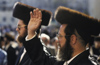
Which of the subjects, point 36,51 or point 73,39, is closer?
point 73,39

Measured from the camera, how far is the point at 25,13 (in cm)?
334

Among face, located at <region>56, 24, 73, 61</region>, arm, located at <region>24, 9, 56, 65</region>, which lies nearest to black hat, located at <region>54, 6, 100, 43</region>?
face, located at <region>56, 24, 73, 61</region>

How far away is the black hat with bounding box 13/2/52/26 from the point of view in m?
3.16

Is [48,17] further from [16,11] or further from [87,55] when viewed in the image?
[87,55]

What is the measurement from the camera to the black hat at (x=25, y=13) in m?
3.16

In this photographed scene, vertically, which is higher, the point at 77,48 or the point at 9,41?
the point at 77,48

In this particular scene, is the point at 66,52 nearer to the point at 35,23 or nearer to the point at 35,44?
the point at 35,44

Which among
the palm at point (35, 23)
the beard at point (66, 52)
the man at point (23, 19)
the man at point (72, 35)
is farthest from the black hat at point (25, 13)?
the beard at point (66, 52)

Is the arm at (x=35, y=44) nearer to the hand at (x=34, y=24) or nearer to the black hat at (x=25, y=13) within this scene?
the hand at (x=34, y=24)

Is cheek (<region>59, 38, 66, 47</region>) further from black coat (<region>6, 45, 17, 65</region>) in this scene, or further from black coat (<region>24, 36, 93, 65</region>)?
black coat (<region>6, 45, 17, 65</region>)

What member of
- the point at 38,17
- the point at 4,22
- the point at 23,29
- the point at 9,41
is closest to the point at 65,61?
the point at 38,17

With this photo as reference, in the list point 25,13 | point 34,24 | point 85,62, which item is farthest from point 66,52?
point 25,13

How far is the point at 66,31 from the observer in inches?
100

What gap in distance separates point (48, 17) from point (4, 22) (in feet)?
185
